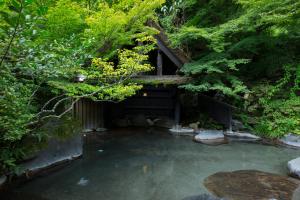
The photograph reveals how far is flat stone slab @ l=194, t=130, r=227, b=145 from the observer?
33.8 feet

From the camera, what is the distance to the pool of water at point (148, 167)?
5.90m

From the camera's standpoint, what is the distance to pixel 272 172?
7148mm

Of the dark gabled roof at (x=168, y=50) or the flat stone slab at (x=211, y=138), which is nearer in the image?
the flat stone slab at (x=211, y=138)

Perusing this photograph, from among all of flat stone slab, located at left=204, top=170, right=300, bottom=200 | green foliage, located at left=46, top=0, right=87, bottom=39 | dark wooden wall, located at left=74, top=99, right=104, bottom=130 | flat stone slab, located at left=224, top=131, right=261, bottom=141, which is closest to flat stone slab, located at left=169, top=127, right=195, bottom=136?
flat stone slab, located at left=224, top=131, right=261, bottom=141

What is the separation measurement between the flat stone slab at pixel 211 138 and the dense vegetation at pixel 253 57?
1535 mm

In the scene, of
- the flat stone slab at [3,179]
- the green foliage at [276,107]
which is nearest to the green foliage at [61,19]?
the flat stone slab at [3,179]

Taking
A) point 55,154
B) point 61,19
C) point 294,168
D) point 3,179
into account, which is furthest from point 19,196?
point 294,168

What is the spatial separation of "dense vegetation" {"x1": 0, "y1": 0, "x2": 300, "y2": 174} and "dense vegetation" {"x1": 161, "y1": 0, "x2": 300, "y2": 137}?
0.04 metres

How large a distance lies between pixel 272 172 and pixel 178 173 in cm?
258

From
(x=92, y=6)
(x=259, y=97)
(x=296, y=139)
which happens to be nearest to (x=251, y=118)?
(x=259, y=97)

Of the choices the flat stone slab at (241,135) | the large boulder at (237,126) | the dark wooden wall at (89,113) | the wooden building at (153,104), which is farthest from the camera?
the dark wooden wall at (89,113)

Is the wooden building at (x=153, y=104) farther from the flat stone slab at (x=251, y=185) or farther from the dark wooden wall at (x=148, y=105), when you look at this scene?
the flat stone slab at (x=251, y=185)

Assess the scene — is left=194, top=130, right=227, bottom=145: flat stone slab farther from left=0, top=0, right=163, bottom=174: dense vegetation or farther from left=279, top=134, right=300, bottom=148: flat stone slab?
left=0, top=0, right=163, bottom=174: dense vegetation

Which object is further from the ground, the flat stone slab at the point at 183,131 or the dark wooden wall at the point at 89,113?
the dark wooden wall at the point at 89,113
